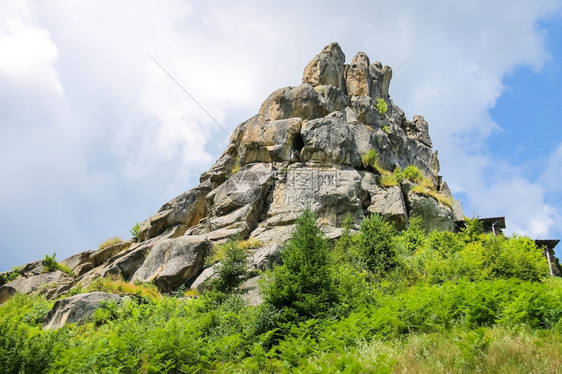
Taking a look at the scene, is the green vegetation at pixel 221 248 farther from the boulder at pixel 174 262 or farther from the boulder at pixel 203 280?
the boulder at pixel 174 262

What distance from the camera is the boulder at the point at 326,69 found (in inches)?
1682

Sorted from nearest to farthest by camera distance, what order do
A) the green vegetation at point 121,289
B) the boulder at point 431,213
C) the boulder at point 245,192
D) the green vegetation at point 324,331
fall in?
1. the green vegetation at point 324,331
2. the green vegetation at point 121,289
3. the boulder at point 245,192
4. the boulder at point 431,213

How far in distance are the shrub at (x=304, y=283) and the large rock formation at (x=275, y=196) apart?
7.76 metres

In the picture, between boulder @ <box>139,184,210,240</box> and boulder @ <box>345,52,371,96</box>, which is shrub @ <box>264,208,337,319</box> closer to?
boulder @ <box>139,184,210,240</box>

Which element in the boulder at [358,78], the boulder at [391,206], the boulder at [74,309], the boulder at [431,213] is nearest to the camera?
the boulder at [74,309]

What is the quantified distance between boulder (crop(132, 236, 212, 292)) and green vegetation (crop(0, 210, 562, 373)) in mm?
6648

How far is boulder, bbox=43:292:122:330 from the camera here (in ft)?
52.0

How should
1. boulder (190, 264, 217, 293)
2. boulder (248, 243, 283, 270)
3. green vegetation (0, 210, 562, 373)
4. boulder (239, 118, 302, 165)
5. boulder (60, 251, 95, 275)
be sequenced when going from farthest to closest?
boulder (60, 251, 95, 275) → boulder (239, 118, 302, 165) → boulder (190, 264, 217, 293) → boulder (248, 243, 283, 270) → green vegetation (0, 210, 562, 373)

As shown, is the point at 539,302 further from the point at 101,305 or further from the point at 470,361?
the point at 101,305

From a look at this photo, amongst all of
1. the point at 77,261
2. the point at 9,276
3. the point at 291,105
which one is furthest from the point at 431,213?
the point at 9,276

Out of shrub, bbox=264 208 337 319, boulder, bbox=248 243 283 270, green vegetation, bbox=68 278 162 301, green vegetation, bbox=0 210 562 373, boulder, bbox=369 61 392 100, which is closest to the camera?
green vegetation, bbox=0 210 562 373

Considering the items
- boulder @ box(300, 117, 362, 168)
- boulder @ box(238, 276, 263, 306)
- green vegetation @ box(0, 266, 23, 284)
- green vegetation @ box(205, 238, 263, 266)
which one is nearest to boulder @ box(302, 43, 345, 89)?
boulder @ box(300, 117, 362, 168)

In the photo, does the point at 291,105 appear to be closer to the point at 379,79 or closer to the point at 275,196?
the point at 275,196

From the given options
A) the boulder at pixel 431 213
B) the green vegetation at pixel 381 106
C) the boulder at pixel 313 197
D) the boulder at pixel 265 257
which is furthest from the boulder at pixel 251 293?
the green vegetation at pixel 381 106
